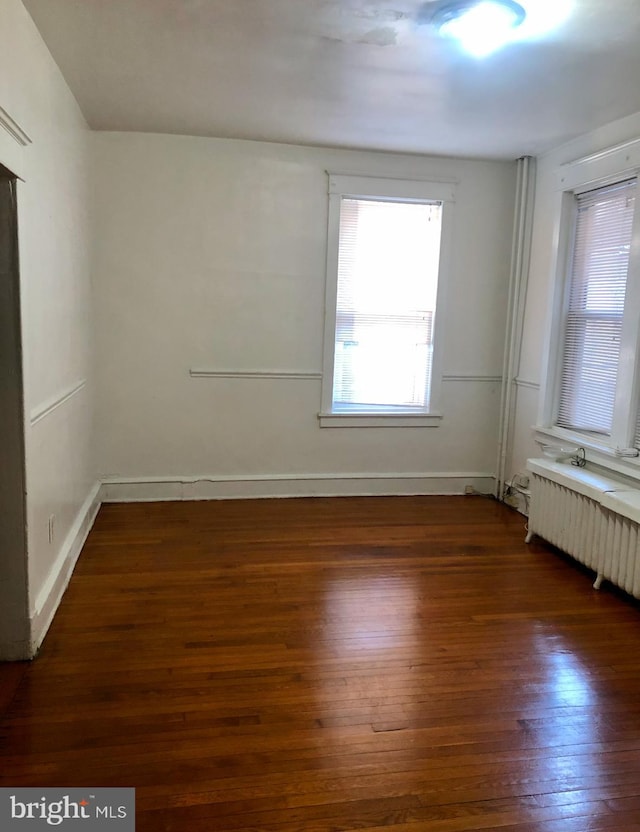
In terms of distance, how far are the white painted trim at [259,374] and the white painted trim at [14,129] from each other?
2.40 meters

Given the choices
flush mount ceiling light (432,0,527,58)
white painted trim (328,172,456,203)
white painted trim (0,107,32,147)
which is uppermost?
flush mount ceiling light (432,0,527,58)

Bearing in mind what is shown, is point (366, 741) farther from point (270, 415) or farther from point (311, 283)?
point (311, 283)

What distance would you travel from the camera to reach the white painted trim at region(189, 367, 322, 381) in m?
4.82

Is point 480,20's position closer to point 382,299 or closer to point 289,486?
point 382,299

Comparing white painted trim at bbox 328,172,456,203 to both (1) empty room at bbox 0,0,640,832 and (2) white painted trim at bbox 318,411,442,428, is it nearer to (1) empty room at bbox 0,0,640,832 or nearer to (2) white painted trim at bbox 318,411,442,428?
(1) empty room at bbox 0,0,640,832

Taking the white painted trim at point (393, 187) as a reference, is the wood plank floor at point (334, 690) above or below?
below

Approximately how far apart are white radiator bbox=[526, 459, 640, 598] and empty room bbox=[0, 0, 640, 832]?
0.08 feet

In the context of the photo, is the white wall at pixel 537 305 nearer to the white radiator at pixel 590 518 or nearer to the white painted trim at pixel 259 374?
the white radiator at pixel 590 518

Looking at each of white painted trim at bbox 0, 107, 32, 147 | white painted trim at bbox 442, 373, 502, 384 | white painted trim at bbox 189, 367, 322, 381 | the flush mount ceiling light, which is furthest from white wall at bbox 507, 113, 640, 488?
white painted trim at bbox 0, 107, 32, 147

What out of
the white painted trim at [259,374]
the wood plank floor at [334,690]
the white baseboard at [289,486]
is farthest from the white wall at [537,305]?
the white painted trim at [259,374]

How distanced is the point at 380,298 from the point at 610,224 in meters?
1.69

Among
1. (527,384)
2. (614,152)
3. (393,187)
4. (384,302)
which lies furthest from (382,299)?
(614,152)

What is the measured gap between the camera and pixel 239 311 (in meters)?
4.82

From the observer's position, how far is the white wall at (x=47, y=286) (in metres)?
2.49
